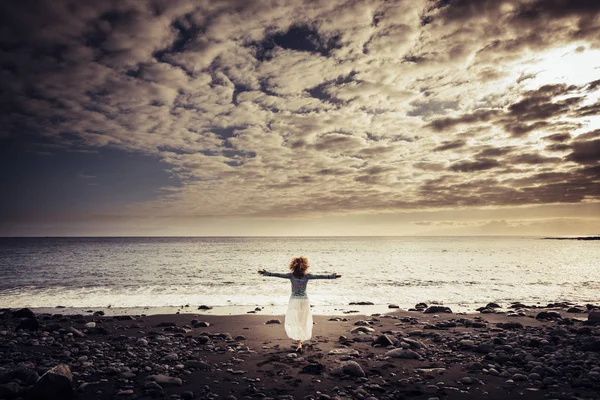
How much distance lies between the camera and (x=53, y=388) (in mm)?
6590

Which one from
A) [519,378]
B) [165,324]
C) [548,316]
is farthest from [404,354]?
[548,316]

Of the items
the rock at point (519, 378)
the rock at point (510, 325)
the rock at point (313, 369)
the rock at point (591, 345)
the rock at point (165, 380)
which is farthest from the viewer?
the rock at point (510, 325)

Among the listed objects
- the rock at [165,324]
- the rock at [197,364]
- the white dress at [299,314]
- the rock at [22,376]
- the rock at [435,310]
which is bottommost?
the rock at [435,310]

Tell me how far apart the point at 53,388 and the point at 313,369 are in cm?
537

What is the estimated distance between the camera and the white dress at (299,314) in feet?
33.2

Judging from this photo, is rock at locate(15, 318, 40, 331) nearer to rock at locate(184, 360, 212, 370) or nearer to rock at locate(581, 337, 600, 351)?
rock at locate(184, 360, 212, 370)

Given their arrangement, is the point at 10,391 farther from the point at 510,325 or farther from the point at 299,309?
the point at 510,325

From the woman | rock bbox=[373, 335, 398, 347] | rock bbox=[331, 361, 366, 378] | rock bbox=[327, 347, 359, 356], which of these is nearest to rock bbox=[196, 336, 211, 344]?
the woman

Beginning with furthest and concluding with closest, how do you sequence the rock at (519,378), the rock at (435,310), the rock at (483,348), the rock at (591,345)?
the rock at (435,310), the rock at (483,348), the rock at (591,345), the rock at (519,378)

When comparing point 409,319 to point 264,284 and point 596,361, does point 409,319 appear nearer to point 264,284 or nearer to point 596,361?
point 596,361

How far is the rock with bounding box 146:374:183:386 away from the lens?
7.49 meters

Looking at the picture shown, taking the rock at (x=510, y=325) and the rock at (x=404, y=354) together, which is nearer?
the rock at (x=404, y=354)

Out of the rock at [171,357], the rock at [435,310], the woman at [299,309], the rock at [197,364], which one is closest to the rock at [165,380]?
the rock at [197,364]

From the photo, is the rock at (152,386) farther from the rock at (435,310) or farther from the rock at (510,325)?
the rock at (435,310)
